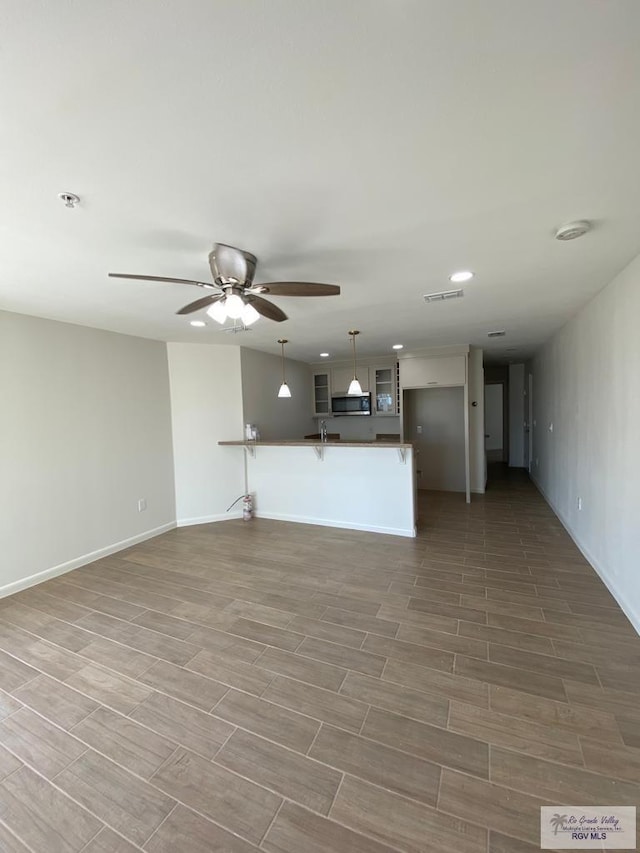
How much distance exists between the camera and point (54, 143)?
Answer: 1.24m

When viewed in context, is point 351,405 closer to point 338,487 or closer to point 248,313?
point 338,487

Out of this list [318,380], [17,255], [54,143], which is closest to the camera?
[54,143]

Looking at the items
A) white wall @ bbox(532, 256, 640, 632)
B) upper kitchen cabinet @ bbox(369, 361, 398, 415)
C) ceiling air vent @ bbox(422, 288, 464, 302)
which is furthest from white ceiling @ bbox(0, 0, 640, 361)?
upper kitchen cabinet @ bbox(369, 361, 398, 415)

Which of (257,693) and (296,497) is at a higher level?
(296,497)

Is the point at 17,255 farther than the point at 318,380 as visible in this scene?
No

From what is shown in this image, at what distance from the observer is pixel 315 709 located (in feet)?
5.86

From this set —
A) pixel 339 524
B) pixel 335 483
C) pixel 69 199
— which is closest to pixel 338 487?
pixel 335 483

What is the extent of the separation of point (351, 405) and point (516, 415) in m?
4.03

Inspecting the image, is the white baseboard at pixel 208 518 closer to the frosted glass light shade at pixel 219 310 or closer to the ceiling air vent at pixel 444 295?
the frosted glass light shade at pixel 219 310

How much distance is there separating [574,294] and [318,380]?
15.6 feet

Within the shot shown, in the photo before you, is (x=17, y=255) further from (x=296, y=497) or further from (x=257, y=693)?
(x=296, y=497)

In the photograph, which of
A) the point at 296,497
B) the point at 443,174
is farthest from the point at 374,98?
the point at 296,497

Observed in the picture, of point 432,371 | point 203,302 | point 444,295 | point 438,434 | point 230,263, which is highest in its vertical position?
point 444,295

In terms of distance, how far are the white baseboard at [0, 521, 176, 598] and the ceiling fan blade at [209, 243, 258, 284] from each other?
10.9 ft
